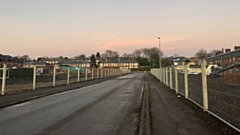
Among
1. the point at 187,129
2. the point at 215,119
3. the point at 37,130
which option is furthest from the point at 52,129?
the point at 215,119

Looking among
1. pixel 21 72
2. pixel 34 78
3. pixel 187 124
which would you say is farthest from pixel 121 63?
pixel 187 124

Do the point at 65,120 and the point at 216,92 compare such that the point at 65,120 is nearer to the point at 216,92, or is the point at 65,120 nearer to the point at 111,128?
the point at 111,128

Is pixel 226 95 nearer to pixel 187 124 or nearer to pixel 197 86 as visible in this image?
pixel 187 124

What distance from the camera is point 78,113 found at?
8930 millimetres

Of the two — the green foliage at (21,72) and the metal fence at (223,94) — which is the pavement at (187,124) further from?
the green foliage at (21,72)

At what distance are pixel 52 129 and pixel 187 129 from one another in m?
3.58

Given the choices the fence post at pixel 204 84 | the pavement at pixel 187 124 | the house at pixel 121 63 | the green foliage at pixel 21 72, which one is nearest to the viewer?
the pavement at pixel 187 124

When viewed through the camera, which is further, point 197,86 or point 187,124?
point 197,86

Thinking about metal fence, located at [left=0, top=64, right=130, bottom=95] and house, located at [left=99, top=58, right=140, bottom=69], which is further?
house, located at [left=99, top=58, right=140, bottom=69]

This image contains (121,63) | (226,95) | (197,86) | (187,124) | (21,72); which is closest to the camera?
(226,95)

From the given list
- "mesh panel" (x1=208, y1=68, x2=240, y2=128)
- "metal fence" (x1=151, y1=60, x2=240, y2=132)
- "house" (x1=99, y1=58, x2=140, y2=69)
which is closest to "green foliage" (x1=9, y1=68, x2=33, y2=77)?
"metal fence" (x1=151, y1=60, x2=240, y2=132)

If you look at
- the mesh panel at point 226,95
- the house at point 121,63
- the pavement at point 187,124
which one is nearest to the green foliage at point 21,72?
the pavement at point 187,124

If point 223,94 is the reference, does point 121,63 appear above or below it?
above

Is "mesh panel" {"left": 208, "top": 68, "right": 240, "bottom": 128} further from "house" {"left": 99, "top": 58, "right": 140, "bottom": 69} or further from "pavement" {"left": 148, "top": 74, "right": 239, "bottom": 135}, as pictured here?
"house" {"left": 99, "top": 58, "right": 140, "bottom": 69}
